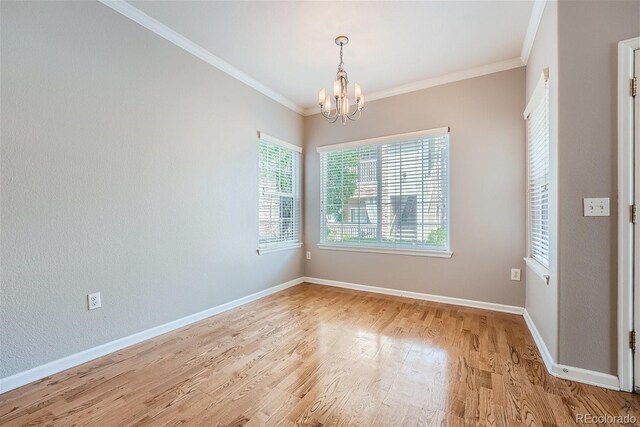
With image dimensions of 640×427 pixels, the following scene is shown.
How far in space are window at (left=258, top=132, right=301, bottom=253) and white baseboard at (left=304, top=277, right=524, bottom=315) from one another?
0.76 meters

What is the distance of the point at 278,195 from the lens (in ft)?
13.4

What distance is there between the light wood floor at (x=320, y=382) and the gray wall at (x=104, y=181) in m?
0.40

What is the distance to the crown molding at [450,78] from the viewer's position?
3062mm

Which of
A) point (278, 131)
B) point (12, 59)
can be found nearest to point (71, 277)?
point (12, 59)

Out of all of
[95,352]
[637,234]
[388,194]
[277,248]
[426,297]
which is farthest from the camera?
[277,248]

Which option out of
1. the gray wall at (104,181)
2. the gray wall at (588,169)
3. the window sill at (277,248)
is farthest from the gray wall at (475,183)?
the gray wall at (104,181)

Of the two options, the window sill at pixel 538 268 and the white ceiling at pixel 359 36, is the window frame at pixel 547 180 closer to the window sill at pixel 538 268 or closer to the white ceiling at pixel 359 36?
the window sill at pixel 538 268

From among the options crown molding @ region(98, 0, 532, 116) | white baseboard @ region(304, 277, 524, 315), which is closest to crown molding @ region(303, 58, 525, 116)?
crown molding @ region(98, 0, 532, 116)

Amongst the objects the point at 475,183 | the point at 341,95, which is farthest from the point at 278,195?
the point at 475,183

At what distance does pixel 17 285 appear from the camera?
1.81 meters

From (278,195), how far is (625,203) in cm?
340

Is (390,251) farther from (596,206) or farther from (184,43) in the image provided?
(184,43)

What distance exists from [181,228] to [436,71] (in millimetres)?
3286

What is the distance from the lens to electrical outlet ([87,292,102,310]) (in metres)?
2.13
